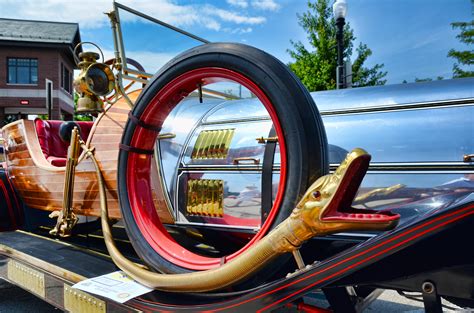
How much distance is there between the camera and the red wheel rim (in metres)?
1.71

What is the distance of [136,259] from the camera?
2.33 metres

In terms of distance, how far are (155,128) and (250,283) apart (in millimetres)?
893

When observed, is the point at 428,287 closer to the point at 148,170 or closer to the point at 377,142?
the point at 377,142

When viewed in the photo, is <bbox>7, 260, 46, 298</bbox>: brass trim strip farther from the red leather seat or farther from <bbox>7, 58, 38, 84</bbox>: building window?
<bbox>7, 58, 38, 84</bbox>: building window

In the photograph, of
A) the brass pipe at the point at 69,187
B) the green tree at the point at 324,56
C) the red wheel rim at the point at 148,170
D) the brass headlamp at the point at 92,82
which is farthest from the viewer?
the green tree at the point at 324,56

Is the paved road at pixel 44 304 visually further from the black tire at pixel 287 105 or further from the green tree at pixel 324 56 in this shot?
the green tree at pixel 324 56

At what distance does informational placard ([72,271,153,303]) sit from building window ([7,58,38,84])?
25000mm

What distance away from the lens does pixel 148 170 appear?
210 cm

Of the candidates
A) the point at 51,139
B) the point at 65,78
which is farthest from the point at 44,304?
the point at 65,78

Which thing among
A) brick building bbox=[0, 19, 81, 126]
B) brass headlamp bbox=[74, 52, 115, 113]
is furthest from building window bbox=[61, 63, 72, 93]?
brass headlamp bbox=[74, 52, 115, 113]

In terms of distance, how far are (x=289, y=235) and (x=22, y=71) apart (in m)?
26.6

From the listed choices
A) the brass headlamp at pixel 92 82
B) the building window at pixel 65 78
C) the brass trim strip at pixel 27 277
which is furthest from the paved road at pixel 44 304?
the building window at pixel 65 78

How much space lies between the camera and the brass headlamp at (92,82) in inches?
90.0

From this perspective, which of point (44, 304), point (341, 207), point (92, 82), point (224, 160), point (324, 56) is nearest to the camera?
point (341, 207)
